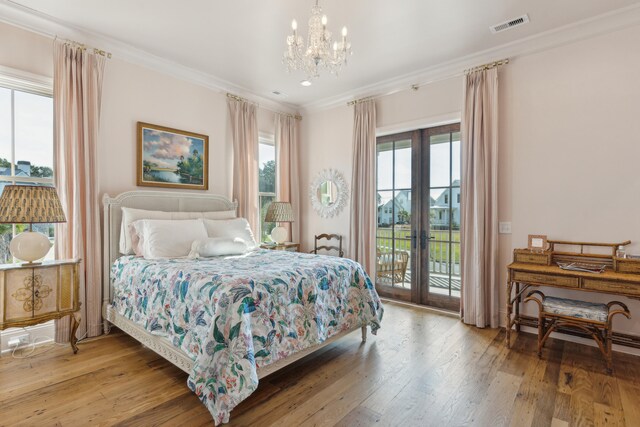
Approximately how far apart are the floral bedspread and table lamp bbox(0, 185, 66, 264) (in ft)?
2.20

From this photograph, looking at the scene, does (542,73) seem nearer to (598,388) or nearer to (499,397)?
(598,388)

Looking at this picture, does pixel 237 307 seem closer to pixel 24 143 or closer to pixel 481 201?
pixel 24 143

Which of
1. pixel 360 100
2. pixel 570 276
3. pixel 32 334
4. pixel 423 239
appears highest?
pixel 360 100

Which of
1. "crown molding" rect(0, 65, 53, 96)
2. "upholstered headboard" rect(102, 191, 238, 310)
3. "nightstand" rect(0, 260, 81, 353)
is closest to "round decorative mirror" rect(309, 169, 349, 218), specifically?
"upholstered headboard" rect(102, 191, 238, 310)

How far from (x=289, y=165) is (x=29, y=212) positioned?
133 inches

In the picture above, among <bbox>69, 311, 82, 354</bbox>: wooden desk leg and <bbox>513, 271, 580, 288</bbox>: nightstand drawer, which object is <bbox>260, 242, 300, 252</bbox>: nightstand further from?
<bbox>513, 271, 580, 288</bbox>: nightstand drawer

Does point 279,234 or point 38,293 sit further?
point 279,234

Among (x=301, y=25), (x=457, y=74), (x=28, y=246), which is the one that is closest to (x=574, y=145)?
(x=457, y=74)

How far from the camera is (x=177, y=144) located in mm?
4004

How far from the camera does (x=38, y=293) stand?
2.67 m

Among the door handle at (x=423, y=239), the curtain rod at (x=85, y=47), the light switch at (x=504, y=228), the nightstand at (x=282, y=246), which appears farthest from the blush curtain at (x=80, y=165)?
the light switch at (x=504, y=228)

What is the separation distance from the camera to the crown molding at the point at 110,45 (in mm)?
2846

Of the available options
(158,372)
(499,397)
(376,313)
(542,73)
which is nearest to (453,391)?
(499,397)

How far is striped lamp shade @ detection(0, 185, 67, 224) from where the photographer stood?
8.14 ft
